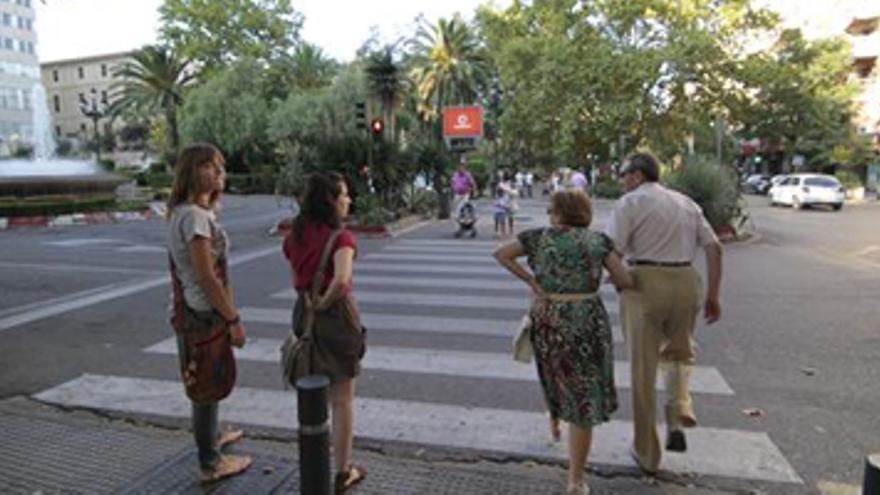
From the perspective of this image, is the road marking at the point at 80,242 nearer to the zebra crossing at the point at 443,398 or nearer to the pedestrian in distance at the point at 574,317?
the zebra crossing at the point at 443,398

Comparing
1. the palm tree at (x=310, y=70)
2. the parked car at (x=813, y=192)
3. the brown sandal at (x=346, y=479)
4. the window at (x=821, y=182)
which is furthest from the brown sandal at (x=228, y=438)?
the palm tree at (x=310, y=70)

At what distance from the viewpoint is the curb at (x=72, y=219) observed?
2116 centimetres

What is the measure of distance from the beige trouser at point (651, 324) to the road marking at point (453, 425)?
27 cm

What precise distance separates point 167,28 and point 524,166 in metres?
36.5

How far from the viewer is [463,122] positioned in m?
29.0

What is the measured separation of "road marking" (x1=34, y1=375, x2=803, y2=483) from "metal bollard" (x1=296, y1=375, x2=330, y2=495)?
5.56 ft

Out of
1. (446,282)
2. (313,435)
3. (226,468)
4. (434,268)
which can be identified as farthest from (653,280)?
(434,268)

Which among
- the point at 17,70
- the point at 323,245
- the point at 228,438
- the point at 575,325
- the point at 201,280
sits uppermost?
the point at 17,70

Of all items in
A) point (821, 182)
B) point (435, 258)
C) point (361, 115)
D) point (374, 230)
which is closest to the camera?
point (435, 258)

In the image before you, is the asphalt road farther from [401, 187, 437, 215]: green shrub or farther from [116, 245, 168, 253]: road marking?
[401, 187, 437, 215]: green shrub

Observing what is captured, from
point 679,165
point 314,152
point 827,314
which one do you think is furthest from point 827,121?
point 827,314

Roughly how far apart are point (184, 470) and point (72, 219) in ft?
69.0

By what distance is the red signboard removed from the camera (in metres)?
28.8

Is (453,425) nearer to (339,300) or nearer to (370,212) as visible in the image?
(339,300)
